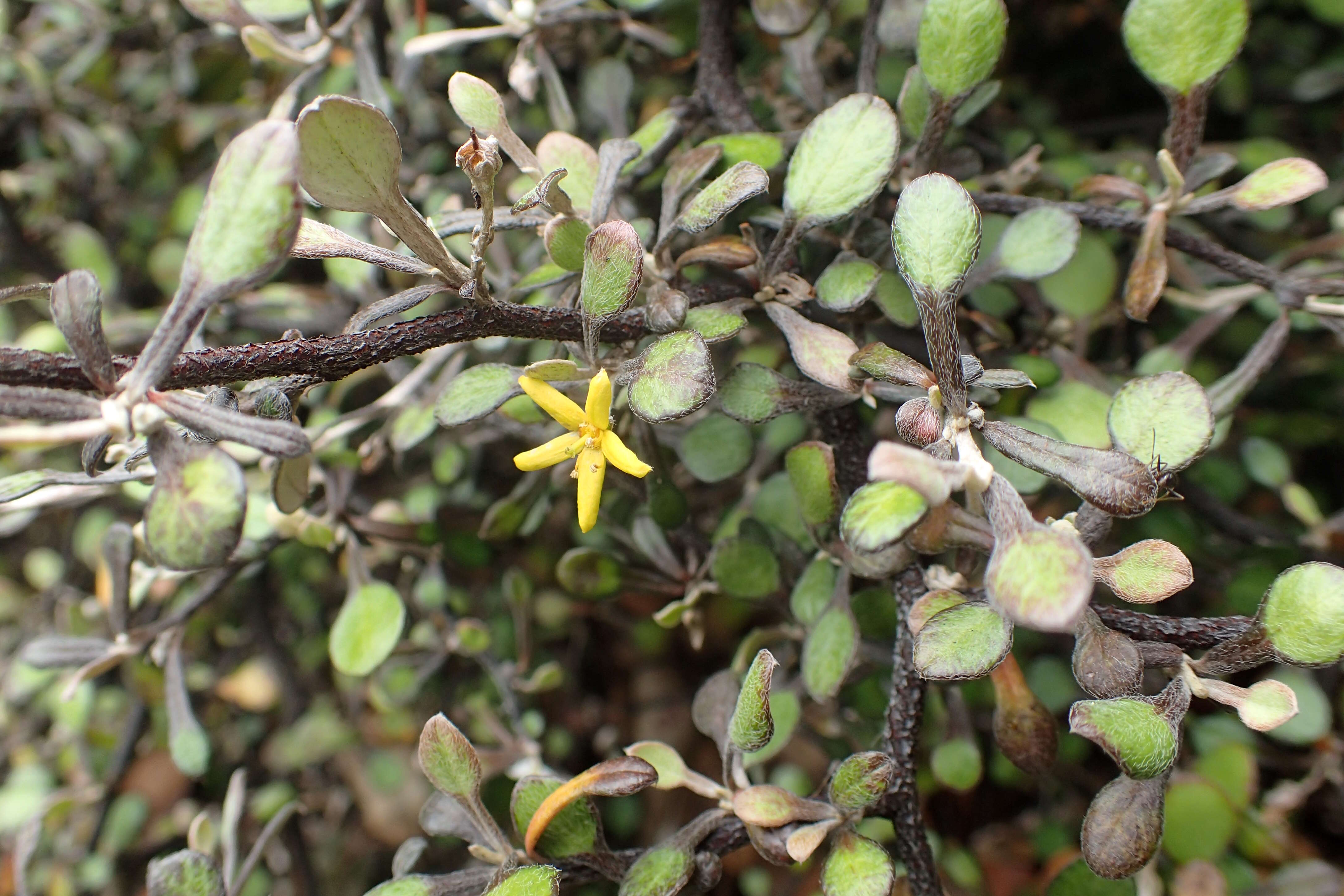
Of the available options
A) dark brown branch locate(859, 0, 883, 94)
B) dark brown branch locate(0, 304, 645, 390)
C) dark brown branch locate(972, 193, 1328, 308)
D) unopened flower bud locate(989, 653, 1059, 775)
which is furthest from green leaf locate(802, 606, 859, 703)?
dark brown branch locate(859, 0, 883, 94)

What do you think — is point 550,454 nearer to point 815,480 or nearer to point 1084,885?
point 815,480

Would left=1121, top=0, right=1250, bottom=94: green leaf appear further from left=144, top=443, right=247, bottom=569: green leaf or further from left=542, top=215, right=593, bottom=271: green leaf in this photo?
left=144, top=443, right=247, bottom=569: green leaf

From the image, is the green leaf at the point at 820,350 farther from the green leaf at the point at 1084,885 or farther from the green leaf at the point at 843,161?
the green leaf at the point at 1084,885

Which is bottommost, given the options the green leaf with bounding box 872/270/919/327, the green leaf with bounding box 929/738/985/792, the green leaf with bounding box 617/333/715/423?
the green leaf with bounding box 929/738/985/792

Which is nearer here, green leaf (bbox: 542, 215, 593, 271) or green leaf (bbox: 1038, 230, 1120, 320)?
green leaf (bbox: 542, 215, 593, 271)

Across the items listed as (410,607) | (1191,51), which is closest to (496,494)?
(410,607)

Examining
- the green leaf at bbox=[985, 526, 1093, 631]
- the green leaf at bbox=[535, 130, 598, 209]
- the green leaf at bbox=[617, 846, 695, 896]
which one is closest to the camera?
the green leaf at bbox=[985, 526, 1093, 631]
